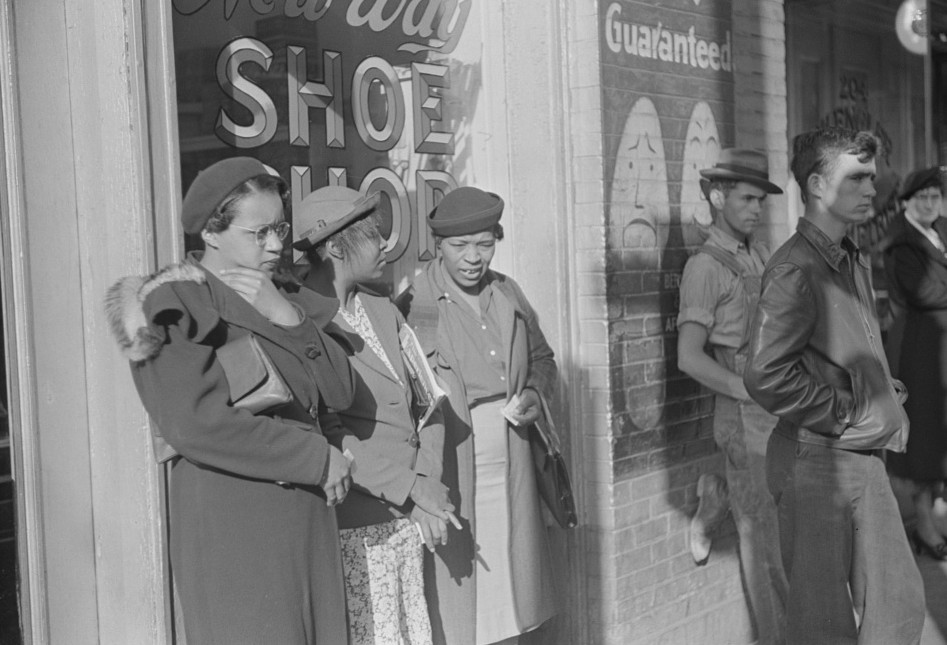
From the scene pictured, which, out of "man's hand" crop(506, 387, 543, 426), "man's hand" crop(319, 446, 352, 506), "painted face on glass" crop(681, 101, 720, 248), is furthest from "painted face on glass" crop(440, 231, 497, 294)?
"painted face on glass" crop(681, 101, 720, 248)

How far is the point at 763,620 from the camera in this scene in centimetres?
552

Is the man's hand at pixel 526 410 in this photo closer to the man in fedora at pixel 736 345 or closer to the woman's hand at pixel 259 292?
the man in fedora at pixel 736 345

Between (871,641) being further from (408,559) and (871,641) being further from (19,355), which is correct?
(19,355)

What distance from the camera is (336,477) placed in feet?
10.5

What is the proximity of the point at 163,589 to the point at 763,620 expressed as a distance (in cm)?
295

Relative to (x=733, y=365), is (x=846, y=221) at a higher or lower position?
higher

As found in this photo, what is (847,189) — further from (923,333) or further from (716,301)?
(923,333)

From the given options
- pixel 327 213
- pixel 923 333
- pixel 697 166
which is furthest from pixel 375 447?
pixel 923 333

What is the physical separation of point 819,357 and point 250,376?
6.09 feet

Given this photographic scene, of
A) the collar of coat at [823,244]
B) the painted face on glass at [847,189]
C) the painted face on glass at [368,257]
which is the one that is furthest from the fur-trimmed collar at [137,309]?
the painted face on glass at [847,189]

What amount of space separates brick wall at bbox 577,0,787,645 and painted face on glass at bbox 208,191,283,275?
214 cm

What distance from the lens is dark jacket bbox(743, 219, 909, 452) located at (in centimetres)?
379

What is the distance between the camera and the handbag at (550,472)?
450 cm

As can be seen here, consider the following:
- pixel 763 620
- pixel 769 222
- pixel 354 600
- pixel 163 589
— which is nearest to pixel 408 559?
pixel 354 600
